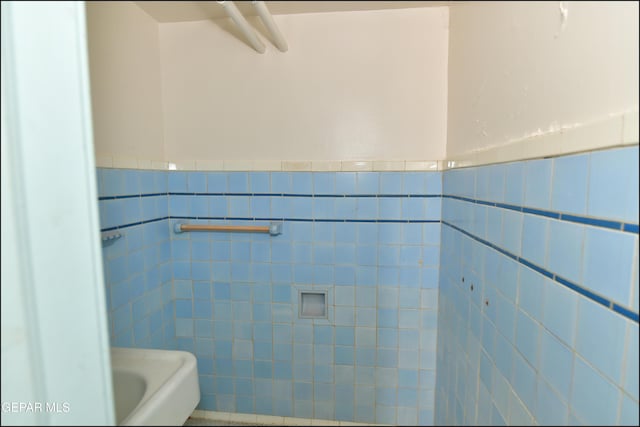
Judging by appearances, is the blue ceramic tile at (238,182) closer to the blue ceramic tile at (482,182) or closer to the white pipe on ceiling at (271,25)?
the white pipe on ceiling at (271,25)

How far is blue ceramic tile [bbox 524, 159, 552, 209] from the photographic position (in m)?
0.52

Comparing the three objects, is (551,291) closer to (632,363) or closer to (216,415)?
(632,363)

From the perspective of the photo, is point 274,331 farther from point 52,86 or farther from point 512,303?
point 52,86

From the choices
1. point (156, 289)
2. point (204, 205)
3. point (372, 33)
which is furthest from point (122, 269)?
point (372, 33)

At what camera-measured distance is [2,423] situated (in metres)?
0.29

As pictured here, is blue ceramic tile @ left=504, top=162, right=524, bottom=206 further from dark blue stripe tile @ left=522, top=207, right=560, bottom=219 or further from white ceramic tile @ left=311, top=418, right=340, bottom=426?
white ceramic tile @ left=311, top=418, right=340, bottom=426

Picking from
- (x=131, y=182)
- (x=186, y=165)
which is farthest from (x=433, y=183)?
(x=131, y=182)

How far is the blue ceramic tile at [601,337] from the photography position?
1.27 feet

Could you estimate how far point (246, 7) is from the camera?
2.58ft

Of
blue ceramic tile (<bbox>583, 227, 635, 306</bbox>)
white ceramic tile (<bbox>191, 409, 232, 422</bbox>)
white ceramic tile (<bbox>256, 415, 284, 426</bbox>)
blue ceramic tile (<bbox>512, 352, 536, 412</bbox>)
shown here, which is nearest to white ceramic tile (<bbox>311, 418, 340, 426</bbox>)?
white ceramic tile (<bbox>256, 415, 284, 426</bbox>)

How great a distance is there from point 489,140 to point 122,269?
1.20 m

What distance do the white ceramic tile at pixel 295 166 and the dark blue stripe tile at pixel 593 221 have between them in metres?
0.90

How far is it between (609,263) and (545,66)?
1.13ft

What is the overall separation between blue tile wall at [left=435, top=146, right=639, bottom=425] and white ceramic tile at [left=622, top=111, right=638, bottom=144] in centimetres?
2
